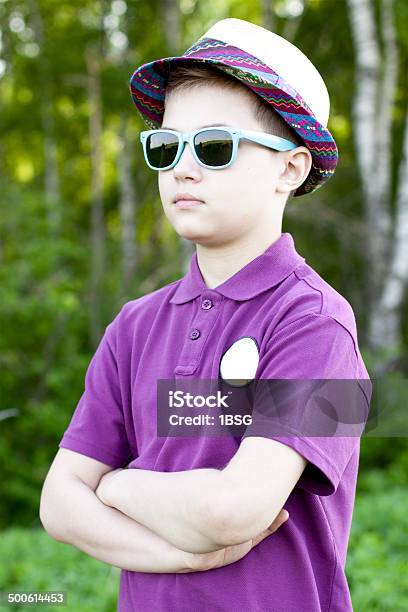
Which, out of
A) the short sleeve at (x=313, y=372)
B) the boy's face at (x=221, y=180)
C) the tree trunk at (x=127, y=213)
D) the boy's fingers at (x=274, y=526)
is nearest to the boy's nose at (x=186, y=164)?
the boy's face at (x=221, y=180)

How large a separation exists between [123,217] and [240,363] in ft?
31.8

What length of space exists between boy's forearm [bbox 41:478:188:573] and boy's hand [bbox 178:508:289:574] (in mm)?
28

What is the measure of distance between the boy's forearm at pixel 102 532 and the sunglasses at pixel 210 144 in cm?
71

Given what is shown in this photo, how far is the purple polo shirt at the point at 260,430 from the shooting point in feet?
5.13

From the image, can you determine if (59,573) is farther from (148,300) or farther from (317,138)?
(317,138)

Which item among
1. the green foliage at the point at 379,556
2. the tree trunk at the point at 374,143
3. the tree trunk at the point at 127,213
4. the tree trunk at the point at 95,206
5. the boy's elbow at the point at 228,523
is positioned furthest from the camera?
the tree trunk at the point at 127,213

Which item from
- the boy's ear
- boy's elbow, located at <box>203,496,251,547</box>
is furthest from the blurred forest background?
boy's elbow, located at <box>203,496,251,547</box>

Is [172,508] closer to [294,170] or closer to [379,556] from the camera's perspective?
[294,170]

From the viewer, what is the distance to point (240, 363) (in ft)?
5.27

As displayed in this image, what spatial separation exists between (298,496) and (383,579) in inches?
89.3

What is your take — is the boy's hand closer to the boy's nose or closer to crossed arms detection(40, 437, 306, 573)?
crossed arms detection(40, 437, 306, 573)

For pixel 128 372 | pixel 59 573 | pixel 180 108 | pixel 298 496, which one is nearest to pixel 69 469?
pixel 128 372

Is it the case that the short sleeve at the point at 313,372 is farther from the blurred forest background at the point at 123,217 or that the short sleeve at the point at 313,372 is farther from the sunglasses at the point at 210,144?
the blurred forest background at the point at 123,217

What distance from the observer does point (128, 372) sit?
6.04 ft
